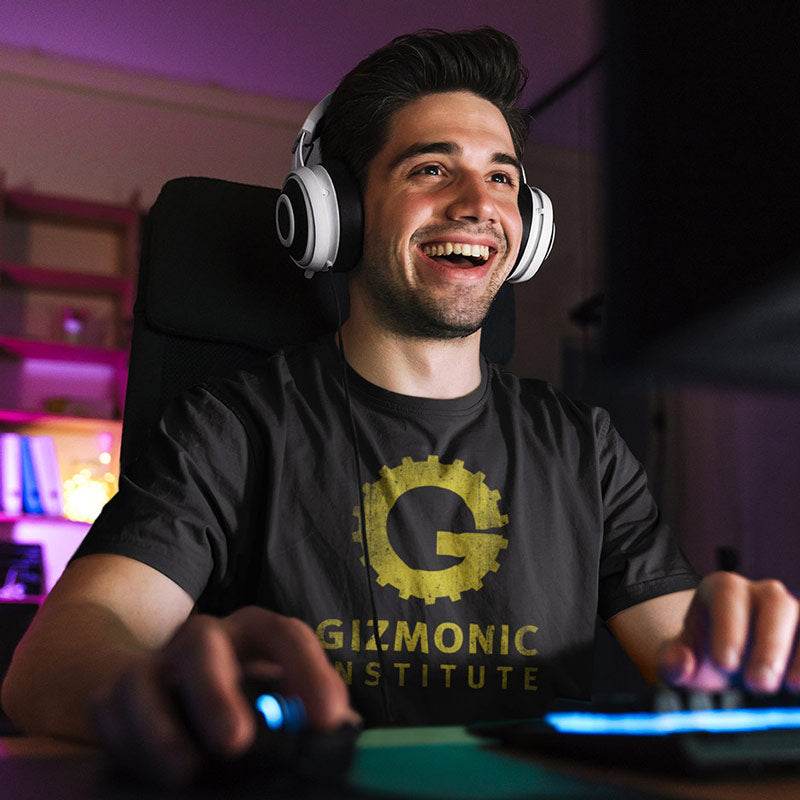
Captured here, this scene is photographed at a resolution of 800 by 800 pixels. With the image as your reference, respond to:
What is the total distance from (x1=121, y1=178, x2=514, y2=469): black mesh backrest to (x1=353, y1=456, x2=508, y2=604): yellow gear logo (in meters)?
0.29

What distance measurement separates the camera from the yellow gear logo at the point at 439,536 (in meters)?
1.07

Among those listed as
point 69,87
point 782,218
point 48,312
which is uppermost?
point 69,87

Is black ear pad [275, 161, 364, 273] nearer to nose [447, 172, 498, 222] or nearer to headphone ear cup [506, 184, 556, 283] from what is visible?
nose [447, 172, 498, 222]

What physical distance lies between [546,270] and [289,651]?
4111 mm

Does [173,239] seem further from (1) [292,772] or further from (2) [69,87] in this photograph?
(2) [69,87]

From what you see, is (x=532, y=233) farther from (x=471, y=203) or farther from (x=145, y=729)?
(x=145, y=729)

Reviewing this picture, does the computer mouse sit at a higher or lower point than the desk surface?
higher

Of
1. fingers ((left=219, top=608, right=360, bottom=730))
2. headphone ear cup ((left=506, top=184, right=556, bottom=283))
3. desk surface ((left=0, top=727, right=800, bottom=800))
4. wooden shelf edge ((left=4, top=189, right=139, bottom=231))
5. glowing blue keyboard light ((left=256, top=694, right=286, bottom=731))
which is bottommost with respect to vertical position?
desk surface ((left=0, top=727, right=800, bottom=800))

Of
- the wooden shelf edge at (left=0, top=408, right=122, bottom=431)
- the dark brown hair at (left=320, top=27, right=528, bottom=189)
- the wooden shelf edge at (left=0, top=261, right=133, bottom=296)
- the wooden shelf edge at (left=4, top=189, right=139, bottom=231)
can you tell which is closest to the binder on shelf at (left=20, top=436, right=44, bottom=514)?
the wooden shelf edge at (left=0, top=408, right=122, bottom=431)

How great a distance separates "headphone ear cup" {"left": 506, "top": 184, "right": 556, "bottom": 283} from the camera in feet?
4.54

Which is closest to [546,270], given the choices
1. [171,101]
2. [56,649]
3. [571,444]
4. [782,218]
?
[171,101]

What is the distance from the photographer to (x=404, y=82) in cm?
147

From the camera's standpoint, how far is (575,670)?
1.13 m

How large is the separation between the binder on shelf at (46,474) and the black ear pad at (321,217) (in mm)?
2588
